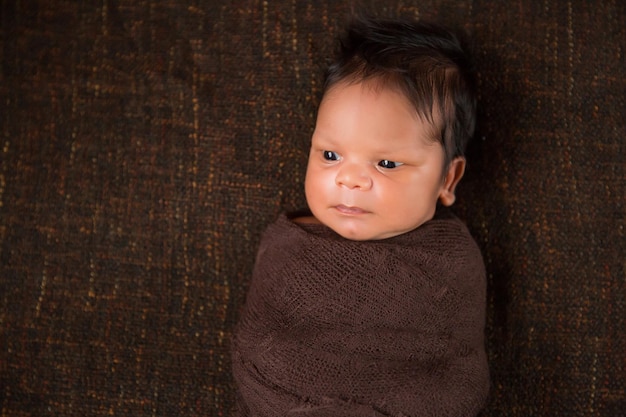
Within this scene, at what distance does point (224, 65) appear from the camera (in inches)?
51.1

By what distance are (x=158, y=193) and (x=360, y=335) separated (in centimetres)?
57

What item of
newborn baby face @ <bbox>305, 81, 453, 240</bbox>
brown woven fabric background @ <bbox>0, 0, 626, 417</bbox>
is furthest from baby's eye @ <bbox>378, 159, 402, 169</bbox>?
brown woven fabric background @ <bbox>0, 0, 626, 417</bbox>

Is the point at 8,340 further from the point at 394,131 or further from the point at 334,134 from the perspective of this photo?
the point at 394,131

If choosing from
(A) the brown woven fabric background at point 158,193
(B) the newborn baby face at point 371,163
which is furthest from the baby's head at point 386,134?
(A) the brown woven fabric background at point 158,193

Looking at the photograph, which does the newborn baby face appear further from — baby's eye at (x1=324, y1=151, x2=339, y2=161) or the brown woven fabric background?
the brown woven fabric background

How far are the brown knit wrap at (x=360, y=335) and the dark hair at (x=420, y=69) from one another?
26 cm

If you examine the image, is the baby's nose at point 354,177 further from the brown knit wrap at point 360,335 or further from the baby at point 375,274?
the brown knit wrap at point 360,335

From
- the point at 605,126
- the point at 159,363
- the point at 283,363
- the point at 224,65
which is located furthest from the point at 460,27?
the point at 159,363

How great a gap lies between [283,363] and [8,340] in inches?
27.1

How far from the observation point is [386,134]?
1.04m

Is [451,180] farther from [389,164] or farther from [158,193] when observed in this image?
[158,193]

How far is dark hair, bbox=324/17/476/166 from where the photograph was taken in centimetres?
106

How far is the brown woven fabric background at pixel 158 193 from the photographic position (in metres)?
1.29

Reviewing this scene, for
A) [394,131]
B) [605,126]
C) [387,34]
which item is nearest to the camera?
[394,131]
